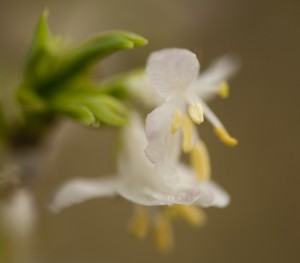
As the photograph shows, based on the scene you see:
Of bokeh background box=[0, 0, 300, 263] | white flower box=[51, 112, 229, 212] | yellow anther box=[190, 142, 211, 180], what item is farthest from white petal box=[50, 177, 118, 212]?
bokeh background box=[0, 0, 300, 263]

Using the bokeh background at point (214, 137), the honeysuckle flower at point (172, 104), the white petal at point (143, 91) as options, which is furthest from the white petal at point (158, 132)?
the bokeh background at point (214, 137)

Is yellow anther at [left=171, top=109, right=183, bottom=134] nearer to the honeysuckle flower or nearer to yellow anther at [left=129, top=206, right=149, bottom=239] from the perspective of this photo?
the honeysuckle flower

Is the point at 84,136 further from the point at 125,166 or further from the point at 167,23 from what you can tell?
the point at 125,166

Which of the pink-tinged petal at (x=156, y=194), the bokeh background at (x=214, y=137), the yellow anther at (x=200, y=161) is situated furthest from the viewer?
the bokeh background at (x=214, y=137)

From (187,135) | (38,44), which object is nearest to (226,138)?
(187,135)

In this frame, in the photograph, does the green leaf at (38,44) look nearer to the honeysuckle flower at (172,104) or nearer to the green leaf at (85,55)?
the green leaf at (85,55)

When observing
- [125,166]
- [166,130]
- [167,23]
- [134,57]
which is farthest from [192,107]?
[167,23]

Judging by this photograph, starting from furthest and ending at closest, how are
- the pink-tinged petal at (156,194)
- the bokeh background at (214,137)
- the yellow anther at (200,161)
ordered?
1. the bokeh background at (214,137)
2. the yellow anther at (200,161)
3. the pink-tinged petal at (156,194)
